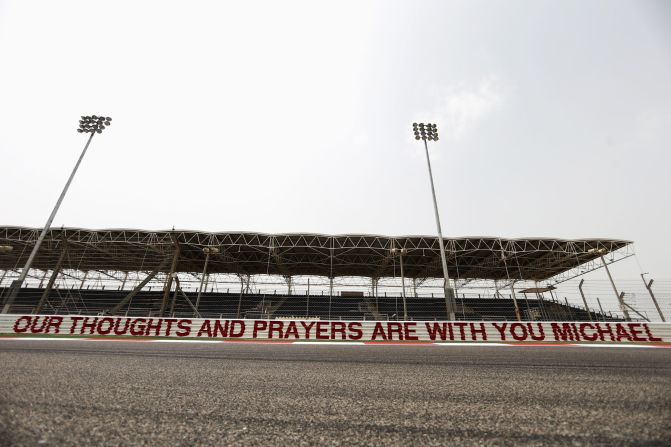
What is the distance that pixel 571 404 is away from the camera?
5.99 ft

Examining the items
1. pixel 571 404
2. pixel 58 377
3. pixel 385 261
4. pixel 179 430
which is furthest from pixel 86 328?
pixel 385 261

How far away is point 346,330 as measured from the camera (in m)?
10.9

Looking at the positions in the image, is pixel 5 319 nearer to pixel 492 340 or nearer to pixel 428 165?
pixel 492 340

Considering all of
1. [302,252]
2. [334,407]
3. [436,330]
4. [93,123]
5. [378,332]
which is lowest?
[334,407]

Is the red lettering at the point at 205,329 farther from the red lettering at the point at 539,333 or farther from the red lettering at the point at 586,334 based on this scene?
the red lettering at the point at 586,334

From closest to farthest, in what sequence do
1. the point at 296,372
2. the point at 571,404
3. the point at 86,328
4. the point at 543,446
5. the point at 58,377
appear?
the point at 543,446, the point at 571,404, the point at 58,377, the point at 296,372, the point at 86,328

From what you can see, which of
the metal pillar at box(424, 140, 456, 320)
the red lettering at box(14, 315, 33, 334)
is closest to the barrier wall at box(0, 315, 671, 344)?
the red lettering at box(14, 315, 33, 334)

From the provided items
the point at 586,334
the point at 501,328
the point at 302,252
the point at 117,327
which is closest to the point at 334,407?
the point at 501,328

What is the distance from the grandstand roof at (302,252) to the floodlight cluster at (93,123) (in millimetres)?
7880

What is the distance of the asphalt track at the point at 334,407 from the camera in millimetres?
1317

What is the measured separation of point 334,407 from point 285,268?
30553mm

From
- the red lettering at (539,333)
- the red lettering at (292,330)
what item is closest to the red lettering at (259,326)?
the red lettering at (292,330)

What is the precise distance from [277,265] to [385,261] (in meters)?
11.3

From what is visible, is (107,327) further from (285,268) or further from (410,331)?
(285,268)
